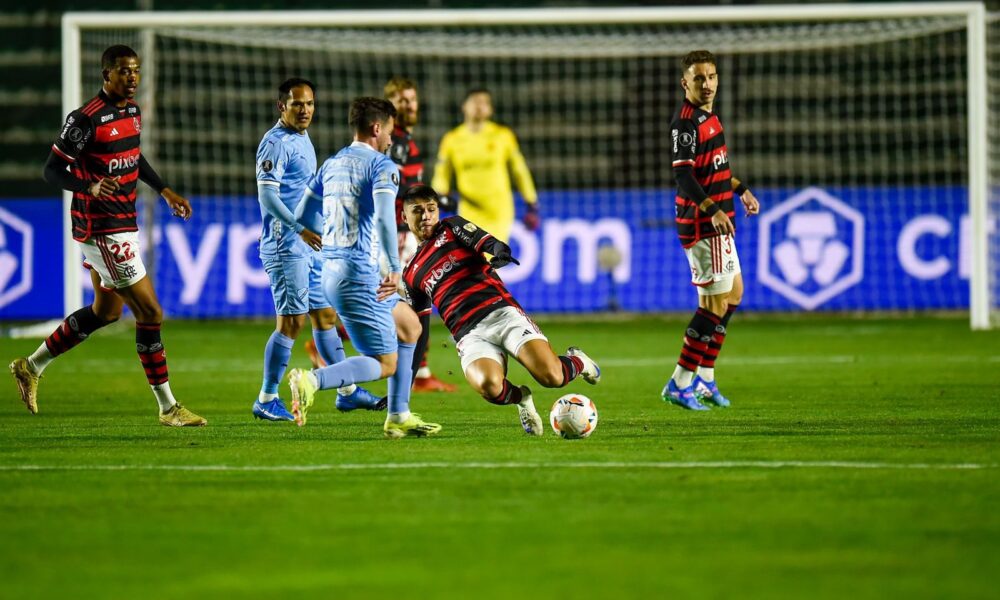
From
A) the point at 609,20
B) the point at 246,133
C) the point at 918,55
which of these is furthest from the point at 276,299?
the point at 918,55

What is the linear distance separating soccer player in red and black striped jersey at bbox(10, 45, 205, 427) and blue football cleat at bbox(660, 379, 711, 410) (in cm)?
270

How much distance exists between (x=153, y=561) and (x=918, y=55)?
15946mm

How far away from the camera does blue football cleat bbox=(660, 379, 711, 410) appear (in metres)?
8.70

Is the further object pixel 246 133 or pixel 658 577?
pixel 246 133

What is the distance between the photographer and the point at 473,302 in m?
7.63

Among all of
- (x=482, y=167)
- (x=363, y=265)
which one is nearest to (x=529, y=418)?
(x=363, y=265)

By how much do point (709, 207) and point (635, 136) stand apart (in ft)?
35.4

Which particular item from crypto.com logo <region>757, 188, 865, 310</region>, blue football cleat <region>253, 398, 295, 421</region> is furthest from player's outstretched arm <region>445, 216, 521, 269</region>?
crypto.com logo <region>757, 188, 865, 310</region>

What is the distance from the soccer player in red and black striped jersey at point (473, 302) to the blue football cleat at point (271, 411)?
1183 millimetres

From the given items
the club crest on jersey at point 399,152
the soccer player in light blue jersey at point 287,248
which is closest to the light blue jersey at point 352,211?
the soccer player in light blue jersey at point 287,248

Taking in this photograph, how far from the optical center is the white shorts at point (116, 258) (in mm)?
7996

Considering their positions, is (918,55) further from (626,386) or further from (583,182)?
(626,386)

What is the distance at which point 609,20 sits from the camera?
1395 cm

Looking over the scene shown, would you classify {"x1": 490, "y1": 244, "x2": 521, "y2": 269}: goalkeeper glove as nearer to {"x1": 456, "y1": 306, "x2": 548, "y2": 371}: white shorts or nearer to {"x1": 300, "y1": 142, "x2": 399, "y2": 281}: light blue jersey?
{"x1": 456, "y1": 306, "x2": 548, "y2": 371}: white shorts
